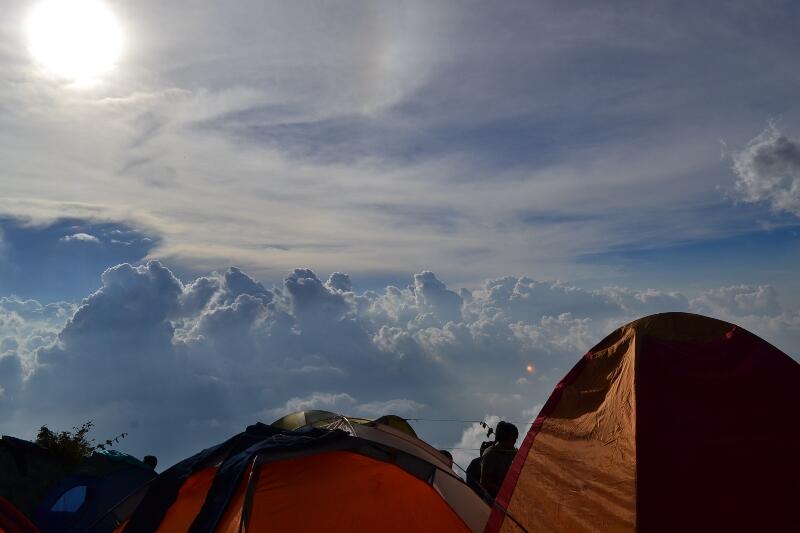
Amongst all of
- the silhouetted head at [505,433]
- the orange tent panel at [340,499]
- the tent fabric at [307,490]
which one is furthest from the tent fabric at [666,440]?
the silhouetted head at [505,433]

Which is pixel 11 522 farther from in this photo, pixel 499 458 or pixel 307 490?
pixel 499 458

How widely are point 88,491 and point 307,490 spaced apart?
979 cm

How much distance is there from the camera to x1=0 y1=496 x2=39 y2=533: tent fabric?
1105cm

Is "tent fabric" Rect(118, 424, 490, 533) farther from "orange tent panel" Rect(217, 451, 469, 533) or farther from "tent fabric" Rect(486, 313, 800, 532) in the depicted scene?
"tent fabric" Rect(486, 313, 800, 532)

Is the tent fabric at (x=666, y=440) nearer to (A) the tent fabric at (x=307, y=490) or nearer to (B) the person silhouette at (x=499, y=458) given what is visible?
(A) the tent fabric at (x=307, y=490)

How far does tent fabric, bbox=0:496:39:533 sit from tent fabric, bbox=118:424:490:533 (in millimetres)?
1887

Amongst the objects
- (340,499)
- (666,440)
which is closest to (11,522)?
(340,499)

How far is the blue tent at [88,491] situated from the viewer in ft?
55.3

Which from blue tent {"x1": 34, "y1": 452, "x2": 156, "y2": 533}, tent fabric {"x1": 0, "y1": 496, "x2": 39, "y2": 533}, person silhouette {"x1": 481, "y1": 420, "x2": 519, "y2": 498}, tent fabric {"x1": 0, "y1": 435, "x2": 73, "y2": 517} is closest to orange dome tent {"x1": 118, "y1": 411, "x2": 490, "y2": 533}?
tent fabric {"x1": 0, "y1": 496, "x2": 39, "y2": 533}

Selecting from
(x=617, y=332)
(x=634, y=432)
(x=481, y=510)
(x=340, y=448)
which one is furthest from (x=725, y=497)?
(x=340, y=448)

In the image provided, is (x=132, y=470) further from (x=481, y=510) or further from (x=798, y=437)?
(x=798, y=437)

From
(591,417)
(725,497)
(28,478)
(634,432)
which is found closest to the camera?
(725,497)

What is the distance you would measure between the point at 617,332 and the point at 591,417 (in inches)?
57.5

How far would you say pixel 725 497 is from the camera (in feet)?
27.7
